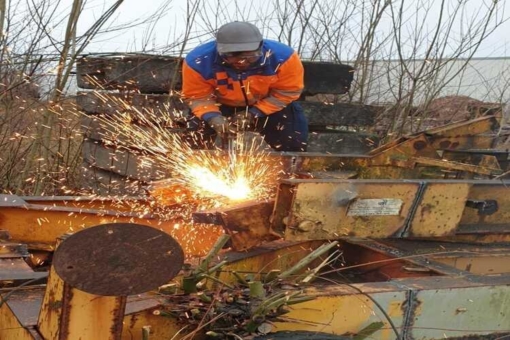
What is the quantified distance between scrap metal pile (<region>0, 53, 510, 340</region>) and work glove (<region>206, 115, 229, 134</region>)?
1.80 m

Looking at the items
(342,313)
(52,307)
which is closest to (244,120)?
(342,313)

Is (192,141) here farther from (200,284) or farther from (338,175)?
(200,284)

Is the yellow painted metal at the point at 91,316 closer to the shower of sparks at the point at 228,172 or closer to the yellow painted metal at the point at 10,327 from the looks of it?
the yellow painted metal at the point at 10,327

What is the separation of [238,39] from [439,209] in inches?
118

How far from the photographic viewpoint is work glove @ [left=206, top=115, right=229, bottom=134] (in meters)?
6.19

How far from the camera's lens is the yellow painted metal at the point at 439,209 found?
11.9ft

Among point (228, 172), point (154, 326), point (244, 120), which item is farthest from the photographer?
point (244, 120)

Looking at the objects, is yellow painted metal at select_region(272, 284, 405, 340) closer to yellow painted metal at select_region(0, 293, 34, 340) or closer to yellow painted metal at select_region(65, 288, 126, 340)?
yellow painted metal at select_region(65, 288, 126, 340)

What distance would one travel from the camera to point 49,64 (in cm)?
643

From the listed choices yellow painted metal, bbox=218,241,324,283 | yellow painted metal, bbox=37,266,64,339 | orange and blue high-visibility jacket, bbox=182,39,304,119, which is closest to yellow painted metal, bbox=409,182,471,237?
yellow painted metal, bbox=218,241,324,283

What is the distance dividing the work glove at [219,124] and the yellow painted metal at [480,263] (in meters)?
2.76

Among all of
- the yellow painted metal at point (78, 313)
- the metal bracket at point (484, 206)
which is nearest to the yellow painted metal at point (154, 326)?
the yellow painted metal at point (78, 313)

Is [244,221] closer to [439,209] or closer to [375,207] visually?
[375,207]

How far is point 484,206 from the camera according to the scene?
3883 millimetres
